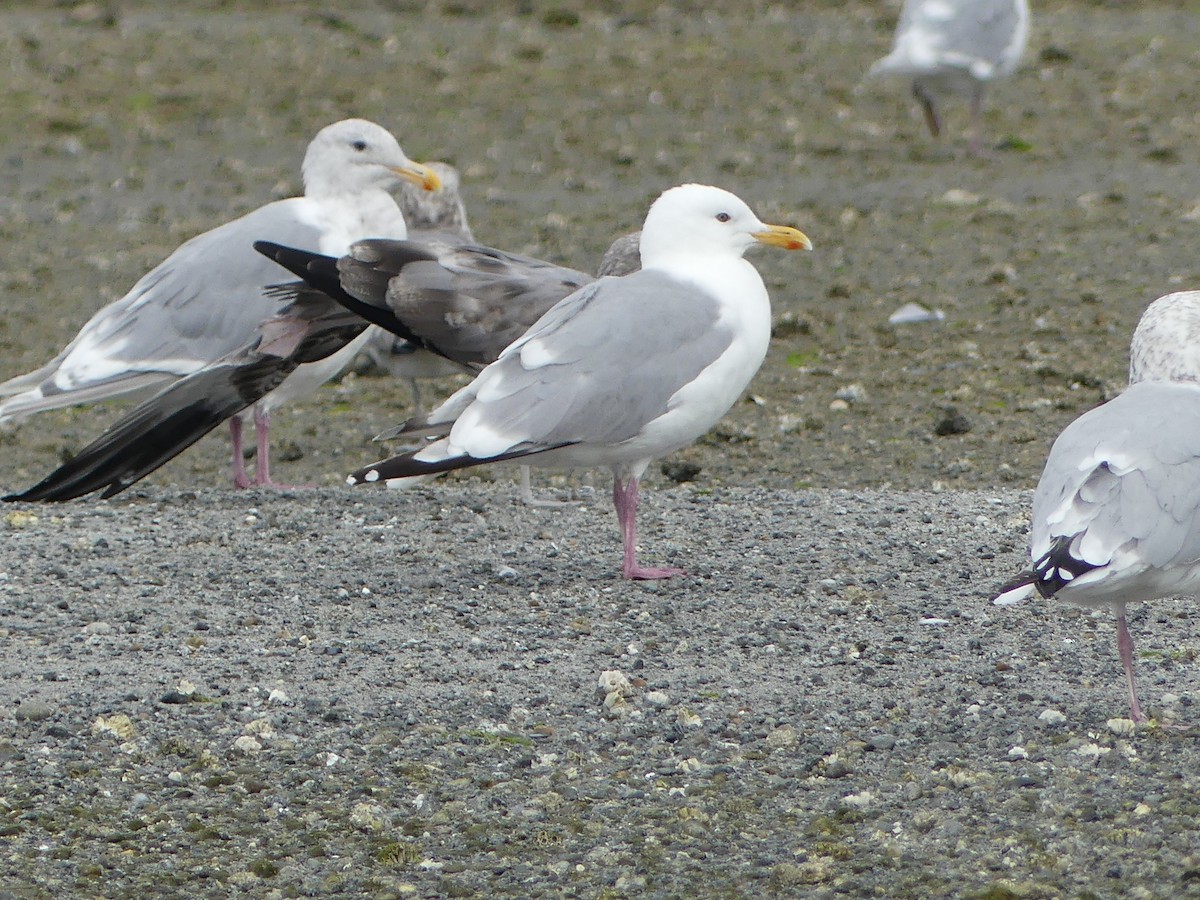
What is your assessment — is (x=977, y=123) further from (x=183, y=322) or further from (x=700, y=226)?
(x=700, y=226)

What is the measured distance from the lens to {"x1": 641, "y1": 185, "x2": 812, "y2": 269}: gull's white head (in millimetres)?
5684

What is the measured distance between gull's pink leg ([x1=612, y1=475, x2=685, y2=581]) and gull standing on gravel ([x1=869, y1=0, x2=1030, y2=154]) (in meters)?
8.16

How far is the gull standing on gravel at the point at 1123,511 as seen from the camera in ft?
12.9

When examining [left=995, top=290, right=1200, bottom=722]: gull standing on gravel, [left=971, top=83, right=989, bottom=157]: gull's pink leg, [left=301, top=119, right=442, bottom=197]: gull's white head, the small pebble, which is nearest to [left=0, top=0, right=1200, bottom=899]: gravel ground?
the small pebble

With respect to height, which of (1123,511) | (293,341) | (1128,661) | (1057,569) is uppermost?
(1123,511)

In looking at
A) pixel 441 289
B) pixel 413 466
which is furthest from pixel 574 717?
pixel 441 289

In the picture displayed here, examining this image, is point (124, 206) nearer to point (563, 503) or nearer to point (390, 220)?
point (390, 220)

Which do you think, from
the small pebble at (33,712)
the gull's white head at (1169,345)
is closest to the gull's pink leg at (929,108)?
the gull's white head at (1169,345)

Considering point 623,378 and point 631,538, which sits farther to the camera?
point 631,538

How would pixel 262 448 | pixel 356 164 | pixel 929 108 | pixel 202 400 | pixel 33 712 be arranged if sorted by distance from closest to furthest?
pixel 33 712 < pixel 202 400 < pixel 262 448 < pixel 356 164 < pixel 929 108

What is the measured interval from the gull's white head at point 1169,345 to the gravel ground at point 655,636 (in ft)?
2.40

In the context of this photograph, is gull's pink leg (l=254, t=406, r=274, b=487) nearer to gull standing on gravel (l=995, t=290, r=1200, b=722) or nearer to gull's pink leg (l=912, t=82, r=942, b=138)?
gull standing on gravel (l=995, t=290, r=1200, b=722)

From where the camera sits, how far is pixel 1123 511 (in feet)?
13.1

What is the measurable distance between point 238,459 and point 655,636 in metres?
2.76
